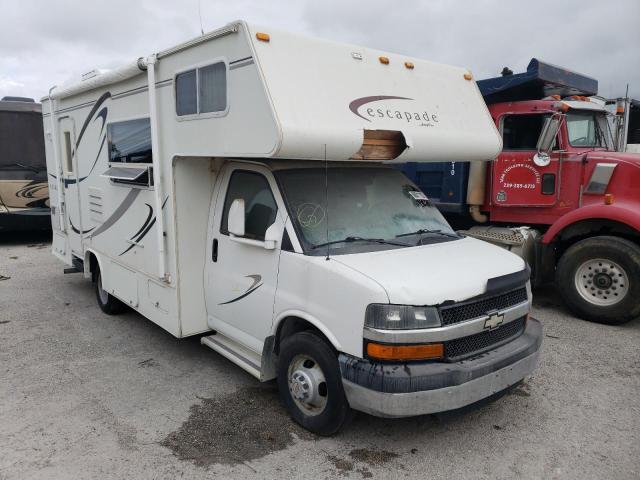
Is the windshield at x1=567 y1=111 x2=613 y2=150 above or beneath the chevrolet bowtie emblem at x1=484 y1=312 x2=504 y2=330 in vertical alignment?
above

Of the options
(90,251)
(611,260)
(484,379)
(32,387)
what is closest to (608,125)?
(611,260)

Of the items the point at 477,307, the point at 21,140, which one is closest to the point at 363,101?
the point at 477,307

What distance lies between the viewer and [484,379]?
11.7 ft

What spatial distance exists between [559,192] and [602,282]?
1.27 meters

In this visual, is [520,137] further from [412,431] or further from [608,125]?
A: [412,431]

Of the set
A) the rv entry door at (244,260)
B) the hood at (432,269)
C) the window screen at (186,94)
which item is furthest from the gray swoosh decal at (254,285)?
the window screen at (186,94)

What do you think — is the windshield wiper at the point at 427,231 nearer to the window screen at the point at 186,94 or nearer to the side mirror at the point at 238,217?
the side mirror at the point at 238,217

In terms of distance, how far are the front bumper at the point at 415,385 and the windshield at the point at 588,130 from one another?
453 cm

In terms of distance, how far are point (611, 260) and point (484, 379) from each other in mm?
3748

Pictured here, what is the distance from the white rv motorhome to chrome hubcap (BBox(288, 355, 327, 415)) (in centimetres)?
1

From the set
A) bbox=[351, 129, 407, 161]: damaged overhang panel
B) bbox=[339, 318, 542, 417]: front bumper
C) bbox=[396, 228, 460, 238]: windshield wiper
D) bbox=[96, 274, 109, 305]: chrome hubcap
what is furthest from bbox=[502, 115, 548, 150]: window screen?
bbox=[96, 274, 109, 305]: chrome hubcap

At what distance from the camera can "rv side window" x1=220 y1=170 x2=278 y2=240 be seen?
4305 mm

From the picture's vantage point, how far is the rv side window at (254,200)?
4.30 meters

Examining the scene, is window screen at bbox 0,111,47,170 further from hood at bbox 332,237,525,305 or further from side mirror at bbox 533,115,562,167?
hood at bbox 332,237,525,305
